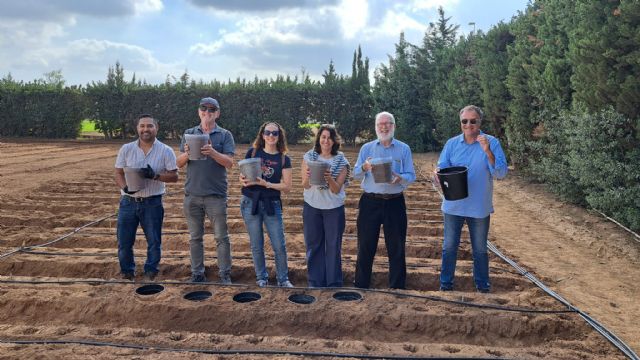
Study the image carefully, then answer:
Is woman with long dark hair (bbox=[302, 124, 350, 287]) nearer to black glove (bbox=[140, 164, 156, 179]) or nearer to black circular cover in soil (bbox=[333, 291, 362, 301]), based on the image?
black circular cover in soil (bbox=[333, 291, 362, 301])

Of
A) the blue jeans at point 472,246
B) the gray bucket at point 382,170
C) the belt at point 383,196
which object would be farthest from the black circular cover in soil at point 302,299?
the blue jeans at point 472,246

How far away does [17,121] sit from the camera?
22.9 m

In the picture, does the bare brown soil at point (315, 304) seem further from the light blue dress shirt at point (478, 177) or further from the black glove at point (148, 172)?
the black glove at point (148, 172)

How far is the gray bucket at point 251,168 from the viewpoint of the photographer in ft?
13.1

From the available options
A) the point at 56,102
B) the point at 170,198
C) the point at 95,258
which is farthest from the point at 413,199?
the point at 56,102

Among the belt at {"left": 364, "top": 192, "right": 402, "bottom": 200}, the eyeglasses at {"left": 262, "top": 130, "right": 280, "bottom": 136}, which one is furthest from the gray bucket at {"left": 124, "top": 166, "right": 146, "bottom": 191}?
the belt at {"left": 364, "top": 192, "right": 402, "bottom": 200}

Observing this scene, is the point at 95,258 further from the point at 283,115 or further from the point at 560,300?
the point at 283,115

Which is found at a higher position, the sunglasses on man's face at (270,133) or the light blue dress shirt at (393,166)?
the sunglasses on man's face at (270,133)

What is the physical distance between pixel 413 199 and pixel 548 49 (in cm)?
343

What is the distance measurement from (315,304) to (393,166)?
1298 millimetres

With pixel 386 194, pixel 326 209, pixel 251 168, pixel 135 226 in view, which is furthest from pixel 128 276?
pixel 386 194

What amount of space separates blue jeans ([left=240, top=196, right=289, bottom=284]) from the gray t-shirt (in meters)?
0.29

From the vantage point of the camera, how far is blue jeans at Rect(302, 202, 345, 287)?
13.9 feet

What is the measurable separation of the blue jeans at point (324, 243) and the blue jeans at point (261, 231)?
225 mm
